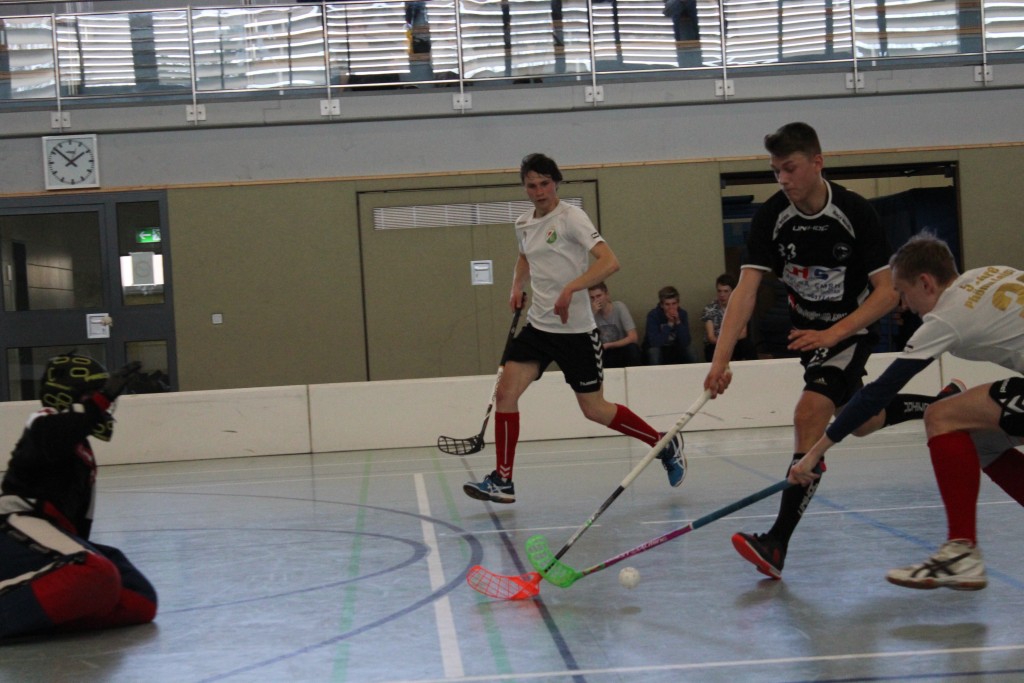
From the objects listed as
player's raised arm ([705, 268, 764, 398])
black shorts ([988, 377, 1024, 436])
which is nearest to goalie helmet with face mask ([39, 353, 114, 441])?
player's raised arm ([705, 268, 764, 398])

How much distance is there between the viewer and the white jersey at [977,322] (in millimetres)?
3209

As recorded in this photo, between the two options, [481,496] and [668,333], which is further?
[668,333]

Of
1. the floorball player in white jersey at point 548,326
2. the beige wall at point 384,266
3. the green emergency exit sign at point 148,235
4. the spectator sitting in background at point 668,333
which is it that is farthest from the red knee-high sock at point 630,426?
the green emergency exit sign at point 148,235

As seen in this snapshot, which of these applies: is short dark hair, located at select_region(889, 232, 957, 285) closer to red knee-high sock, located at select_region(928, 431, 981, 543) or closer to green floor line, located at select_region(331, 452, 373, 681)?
red knee-high sock, located at select_region(928, 431, 981, 543)

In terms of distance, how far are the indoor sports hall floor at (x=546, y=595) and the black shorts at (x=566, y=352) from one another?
0.67 metres

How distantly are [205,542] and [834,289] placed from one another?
3000mm

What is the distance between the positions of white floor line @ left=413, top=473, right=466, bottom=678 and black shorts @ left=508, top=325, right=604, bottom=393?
1.00m

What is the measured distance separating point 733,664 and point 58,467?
84.8 inches

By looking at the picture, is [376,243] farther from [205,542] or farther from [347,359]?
[205,542]

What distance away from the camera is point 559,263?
5.68 metres

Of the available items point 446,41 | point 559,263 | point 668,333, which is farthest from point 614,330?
point 559,263

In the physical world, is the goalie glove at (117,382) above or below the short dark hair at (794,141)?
below

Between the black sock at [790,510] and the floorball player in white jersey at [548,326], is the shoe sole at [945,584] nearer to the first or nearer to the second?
the black sock at [790,510]

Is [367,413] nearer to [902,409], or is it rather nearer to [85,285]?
[85,285]
